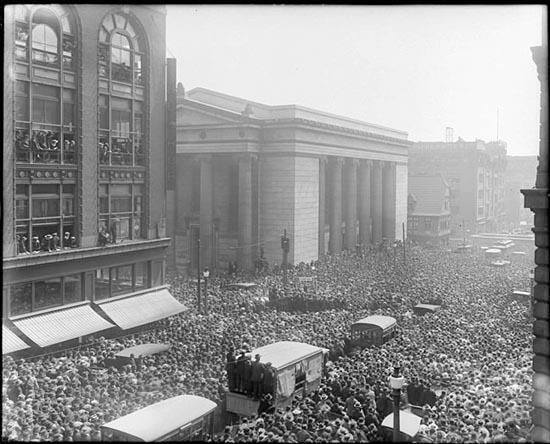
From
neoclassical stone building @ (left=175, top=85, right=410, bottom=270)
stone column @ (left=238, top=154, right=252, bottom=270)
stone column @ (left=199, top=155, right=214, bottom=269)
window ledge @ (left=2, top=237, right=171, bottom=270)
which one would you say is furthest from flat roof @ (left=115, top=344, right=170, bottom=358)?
stone column @ (left=199, top=155, right=214, bottom=269)

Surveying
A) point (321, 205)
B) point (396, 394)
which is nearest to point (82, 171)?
point (396, 394)

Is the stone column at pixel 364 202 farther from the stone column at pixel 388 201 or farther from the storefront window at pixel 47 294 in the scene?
the storefront window at pixel 47 294

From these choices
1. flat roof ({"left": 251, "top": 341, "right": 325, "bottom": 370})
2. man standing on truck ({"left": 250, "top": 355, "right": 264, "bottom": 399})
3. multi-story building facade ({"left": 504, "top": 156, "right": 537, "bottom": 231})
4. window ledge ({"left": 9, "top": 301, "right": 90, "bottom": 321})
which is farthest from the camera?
multi-story building facade ({"left": 504, "top": 156, "right": 537, "bottom": 231})

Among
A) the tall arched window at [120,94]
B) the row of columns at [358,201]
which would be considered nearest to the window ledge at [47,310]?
the tall arched window at [120,94]

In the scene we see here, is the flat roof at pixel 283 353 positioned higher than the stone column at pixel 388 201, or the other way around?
the stone column at pixel 388 201

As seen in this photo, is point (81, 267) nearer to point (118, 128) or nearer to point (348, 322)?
point (118, 128)

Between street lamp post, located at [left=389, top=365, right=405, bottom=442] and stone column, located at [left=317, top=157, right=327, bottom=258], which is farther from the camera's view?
stone column, located at [left=317, top=157, right=327, bottom=258]

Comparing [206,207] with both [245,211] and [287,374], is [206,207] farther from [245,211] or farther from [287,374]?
[287,374]

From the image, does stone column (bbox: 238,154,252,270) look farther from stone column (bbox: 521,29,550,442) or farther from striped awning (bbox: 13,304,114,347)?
stone column (bbox: 521,29,550,442)
